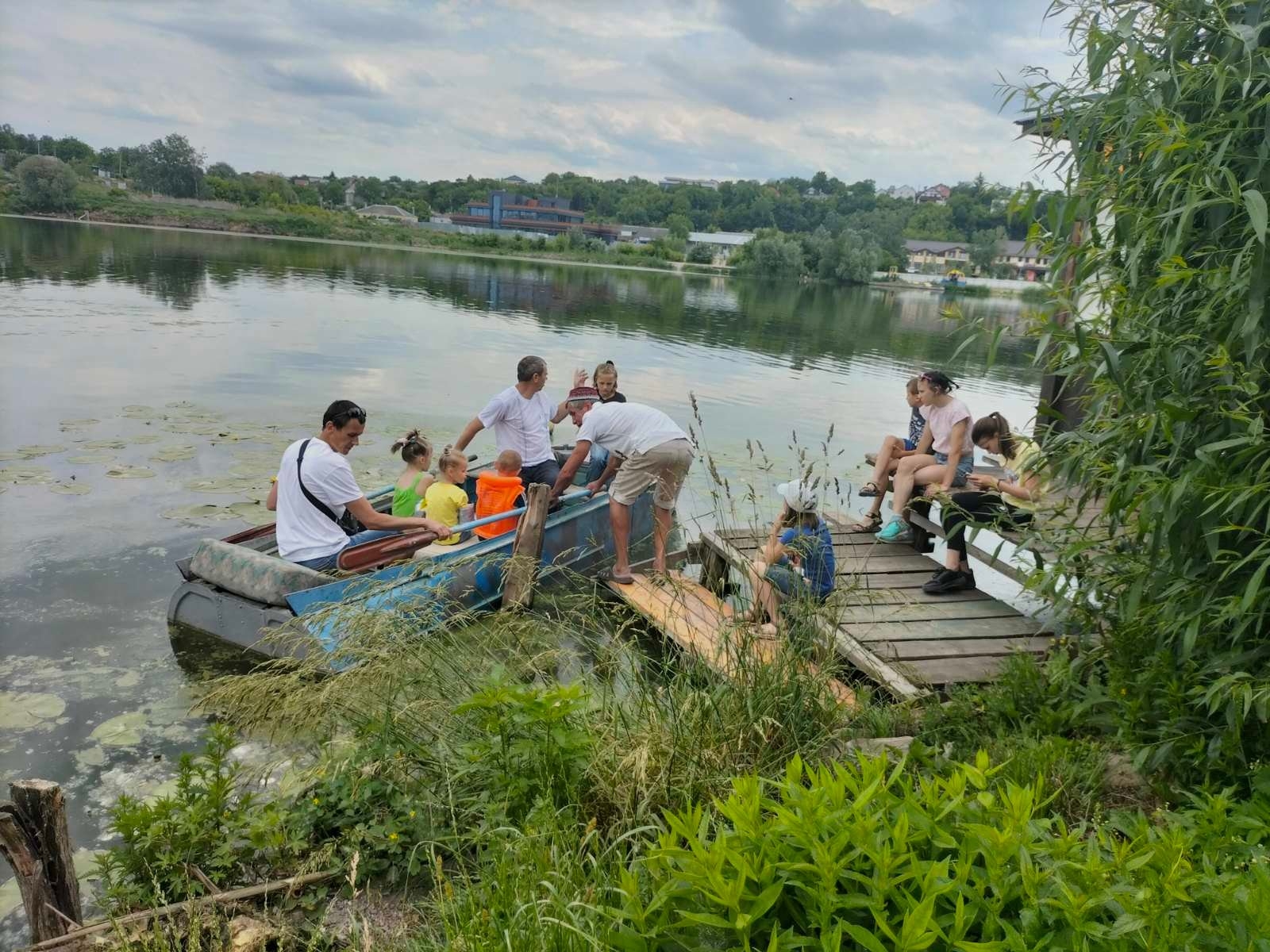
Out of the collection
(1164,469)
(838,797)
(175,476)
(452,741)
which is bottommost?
(175,476)

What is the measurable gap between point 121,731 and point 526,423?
3.86m

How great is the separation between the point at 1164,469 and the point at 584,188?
132 m

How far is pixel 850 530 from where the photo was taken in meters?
7.49

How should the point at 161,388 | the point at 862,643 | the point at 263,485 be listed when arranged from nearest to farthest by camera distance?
the point at 862,643 → the point at 263,485 → the point at 161,388

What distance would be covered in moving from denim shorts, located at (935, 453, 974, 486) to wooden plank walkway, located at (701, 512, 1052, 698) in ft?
2.52

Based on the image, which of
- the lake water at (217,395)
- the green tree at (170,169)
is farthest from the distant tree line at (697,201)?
the lake water at (217,395)

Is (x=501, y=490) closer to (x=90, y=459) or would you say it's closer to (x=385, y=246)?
(x=90, y=459)

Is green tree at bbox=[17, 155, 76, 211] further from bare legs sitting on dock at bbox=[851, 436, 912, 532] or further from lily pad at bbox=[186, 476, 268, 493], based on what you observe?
bare legs sitting on dock at bbox=[851, 436, 912, 532]

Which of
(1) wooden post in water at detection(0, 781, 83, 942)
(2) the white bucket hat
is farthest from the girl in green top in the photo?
(1) wooden post in water at detection(0, 781, 83, 942)

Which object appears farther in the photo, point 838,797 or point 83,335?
point 83,335

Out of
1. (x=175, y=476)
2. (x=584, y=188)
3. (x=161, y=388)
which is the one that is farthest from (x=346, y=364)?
(x=584, y=188)

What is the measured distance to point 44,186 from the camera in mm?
59594

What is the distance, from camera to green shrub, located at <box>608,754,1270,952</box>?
5.48 feet

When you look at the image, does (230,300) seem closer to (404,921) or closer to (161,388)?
(161,388)
